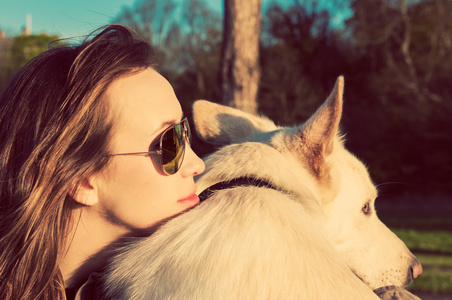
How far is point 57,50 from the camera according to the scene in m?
2.31

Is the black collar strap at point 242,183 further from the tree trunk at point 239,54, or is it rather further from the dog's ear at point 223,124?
the tree trunk at point 239,54

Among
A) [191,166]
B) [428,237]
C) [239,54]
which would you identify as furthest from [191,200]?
[428,237]

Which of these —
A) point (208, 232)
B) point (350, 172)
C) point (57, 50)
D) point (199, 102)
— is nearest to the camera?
point (208, 232)

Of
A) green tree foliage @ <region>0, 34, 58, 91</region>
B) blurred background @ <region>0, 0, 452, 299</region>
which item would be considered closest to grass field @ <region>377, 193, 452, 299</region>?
blurred background @ <region>0, 0, 452, 299</region>

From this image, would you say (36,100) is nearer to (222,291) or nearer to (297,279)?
(222,291)

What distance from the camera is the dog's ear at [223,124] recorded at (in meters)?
3.11

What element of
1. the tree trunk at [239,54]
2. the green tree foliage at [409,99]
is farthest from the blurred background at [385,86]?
the tree trunk at [239,54]

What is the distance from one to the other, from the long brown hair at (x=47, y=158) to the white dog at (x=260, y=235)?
35 cm

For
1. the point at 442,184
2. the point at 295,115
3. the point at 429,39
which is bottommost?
the point at 442,184

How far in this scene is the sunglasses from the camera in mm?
2137

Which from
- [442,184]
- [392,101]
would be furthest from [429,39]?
[442,184]

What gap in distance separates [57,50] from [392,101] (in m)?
29.6

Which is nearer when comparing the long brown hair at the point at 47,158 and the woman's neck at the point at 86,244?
the long brown hair at the point at 47,158

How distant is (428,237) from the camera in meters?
14.6
